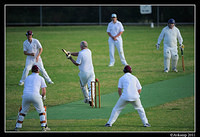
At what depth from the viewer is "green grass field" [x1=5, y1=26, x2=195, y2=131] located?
1224 cm

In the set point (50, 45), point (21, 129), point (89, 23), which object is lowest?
point (21, 129)

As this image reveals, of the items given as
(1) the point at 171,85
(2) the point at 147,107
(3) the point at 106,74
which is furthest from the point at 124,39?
(2) the point at 147,107

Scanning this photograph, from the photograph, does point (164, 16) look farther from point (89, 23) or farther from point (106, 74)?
point (106, 74)

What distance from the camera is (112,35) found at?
22.3 m

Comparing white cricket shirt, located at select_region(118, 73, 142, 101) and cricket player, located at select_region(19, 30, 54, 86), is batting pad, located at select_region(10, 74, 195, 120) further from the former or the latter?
cricket player, located at select_region(19, 30, 54, 86)

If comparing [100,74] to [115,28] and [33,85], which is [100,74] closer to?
[115,28]

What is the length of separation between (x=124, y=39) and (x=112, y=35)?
1469 centimetres

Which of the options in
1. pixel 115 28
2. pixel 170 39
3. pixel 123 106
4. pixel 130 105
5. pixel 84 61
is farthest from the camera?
pixel 115 28

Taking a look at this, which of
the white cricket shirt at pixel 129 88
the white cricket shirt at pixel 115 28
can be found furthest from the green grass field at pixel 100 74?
the white cricket shirt at pixel 115 28

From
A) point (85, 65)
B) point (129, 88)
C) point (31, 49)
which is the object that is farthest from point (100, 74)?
point (129, 88)

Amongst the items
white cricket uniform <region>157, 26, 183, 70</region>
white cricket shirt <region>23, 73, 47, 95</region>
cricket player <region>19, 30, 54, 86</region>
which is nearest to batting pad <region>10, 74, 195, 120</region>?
white cricket uniform <region>157, 26, 183, 70</region>

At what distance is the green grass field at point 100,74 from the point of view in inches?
482

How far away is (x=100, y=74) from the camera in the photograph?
21.0m

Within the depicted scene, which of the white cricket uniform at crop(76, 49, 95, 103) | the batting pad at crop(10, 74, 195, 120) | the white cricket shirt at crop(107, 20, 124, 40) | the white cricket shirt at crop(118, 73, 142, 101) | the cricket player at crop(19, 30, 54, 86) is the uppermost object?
the white cricket shirt at crop(107, 20, 124, 40)
